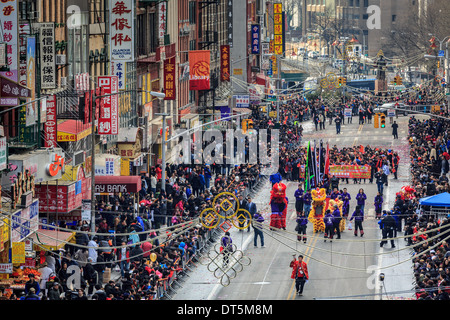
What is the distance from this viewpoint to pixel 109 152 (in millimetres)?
46688

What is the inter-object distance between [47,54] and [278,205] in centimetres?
Answer: 971

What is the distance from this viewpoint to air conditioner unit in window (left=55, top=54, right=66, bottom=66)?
A: 126ft

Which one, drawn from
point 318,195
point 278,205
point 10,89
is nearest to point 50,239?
point 10,89

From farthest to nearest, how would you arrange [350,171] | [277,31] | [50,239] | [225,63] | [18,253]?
1. [277,31]
2. [225,63]
3. [350,171]
4. [50,239]
5. [18,253]

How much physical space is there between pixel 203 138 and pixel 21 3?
2828 centimetres

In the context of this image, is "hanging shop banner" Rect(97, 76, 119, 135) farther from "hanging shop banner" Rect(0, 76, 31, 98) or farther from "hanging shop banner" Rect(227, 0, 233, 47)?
"hanging shop banner" Rect(227, 0, 233, 47)

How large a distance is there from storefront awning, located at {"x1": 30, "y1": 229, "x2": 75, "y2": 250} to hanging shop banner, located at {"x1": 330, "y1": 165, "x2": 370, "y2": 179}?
23.0 m

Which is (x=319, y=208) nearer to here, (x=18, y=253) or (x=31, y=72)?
(x=31, y=72)

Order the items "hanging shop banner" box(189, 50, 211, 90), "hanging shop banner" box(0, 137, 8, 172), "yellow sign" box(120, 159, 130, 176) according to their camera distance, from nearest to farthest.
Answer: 1. "hanging shop banner" box(0, 137, 8, 172)
2. "yellow sign" box(120, 159, 130, 176)
3. "hanging shop banner" box(189, 50, 211, 90)

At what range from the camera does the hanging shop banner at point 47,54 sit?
34906 mm

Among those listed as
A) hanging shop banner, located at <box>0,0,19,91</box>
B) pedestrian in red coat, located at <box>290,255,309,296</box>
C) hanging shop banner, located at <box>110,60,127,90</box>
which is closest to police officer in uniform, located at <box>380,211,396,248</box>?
pedestrian in red coat, located at <box>290,255,309,296</box>

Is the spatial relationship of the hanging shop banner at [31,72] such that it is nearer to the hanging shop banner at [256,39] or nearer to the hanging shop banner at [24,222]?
the hanging shop banner at [24,222]

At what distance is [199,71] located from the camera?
223 feet

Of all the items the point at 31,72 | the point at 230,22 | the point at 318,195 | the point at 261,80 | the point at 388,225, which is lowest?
the point at 388,225
